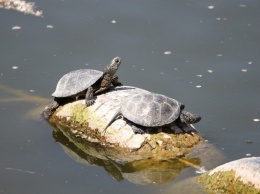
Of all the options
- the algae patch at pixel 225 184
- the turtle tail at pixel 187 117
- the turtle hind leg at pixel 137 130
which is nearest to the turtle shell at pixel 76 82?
the turtle hind leg at pixel 137 130

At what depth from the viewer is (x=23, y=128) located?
10.3m

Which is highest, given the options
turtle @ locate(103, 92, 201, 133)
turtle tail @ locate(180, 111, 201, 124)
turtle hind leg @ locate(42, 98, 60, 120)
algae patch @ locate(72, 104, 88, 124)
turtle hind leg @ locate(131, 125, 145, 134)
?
turtle @ locate(103, 92, 201, 133)

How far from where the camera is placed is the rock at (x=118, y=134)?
9102 mm

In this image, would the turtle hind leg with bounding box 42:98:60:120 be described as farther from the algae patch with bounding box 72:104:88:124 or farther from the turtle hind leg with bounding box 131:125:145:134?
the turtle hind leg with bounding box 131:125:145:134

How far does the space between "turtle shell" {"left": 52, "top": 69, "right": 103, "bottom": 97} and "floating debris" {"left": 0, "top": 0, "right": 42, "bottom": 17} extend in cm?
436

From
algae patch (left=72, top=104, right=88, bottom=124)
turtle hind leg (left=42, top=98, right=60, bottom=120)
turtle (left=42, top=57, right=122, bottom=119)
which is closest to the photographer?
algae patch (left=72, top=104, right=88, bottom=124)

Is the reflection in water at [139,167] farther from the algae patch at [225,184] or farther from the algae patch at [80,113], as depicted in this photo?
the algae patch at [225,184]

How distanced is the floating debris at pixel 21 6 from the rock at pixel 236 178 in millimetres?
7072

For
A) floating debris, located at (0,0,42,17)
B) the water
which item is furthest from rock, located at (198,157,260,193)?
floating debris, located at (0,0,42,17)

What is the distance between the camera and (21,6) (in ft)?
47.4

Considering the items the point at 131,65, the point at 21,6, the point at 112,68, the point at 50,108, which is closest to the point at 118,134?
the point at 112,68

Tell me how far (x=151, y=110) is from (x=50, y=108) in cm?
188

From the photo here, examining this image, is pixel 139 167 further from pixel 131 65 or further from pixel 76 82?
pixel 131 65

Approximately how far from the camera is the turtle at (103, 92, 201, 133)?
9062 mm
